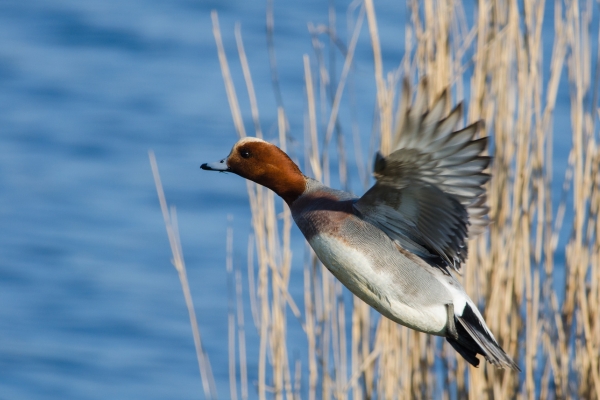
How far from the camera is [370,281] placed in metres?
→ 2.13

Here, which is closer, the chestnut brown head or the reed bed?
the chestnut brown head

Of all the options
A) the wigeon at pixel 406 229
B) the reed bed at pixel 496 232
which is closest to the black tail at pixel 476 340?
the wigeon at pixel 406 229

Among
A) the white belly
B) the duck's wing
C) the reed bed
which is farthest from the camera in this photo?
the reed bed

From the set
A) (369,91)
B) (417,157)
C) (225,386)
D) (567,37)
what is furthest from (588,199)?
(369,91)

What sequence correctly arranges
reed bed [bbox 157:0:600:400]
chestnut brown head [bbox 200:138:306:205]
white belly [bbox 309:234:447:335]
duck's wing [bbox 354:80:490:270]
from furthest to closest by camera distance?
reed bed [bbox 157:0:600:400]
chestnut brown head [bbox 200:138:306:205]
white belly [bbox 309:234:447:335]
duck's wing [bbox 354:80:490:270]

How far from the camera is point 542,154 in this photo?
2639mm

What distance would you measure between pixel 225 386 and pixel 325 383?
6.78 ft

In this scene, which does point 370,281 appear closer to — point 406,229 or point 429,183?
point 406,229

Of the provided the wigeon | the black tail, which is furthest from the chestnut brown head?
the black tail

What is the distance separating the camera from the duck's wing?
1.89 m

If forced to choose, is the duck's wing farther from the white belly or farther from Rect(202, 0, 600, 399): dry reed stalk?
Rect(202, 0, 600, 399): dry reed stalk

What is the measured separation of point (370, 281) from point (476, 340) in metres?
0.26

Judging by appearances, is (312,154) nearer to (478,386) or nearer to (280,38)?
(478,386)

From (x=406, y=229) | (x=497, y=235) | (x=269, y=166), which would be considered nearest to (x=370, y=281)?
(x=406, y=229)
